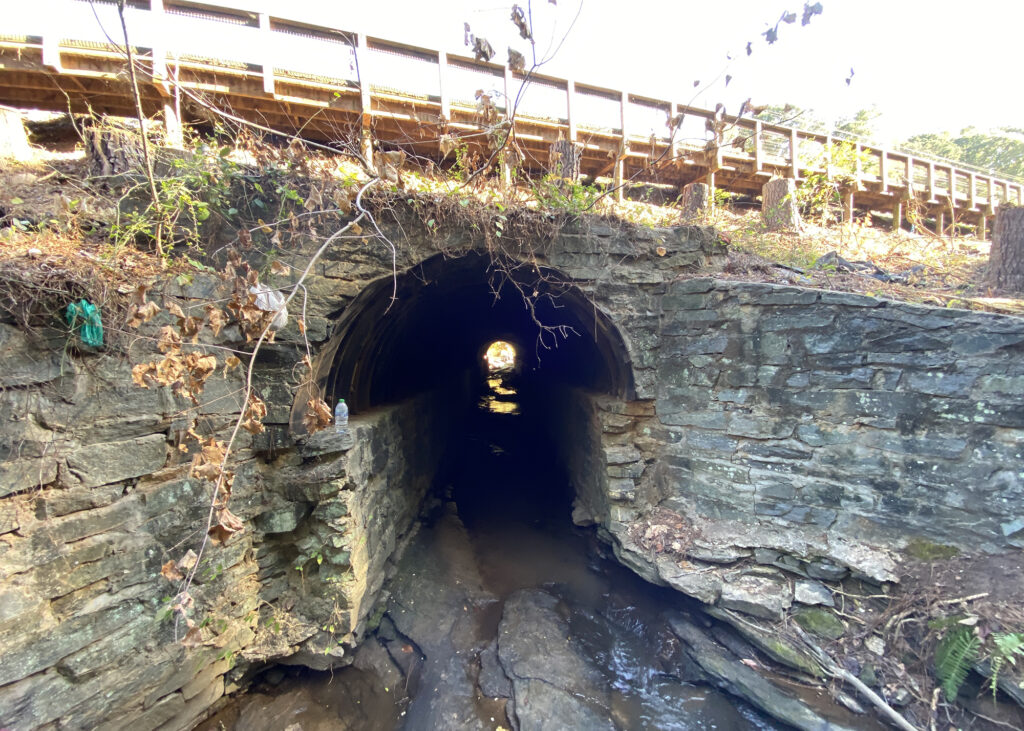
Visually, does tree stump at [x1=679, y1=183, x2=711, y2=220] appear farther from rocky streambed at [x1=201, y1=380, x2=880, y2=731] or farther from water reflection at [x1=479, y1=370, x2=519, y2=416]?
water reflection at [x1=479, y1=370, x2=519, y2=416]

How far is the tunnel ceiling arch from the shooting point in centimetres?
416

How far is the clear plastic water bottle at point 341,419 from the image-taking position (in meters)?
3.57

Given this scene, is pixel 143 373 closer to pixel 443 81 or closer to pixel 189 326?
pixel 189 326

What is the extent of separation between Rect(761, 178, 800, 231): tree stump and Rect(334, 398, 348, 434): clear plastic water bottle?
7.02 metres

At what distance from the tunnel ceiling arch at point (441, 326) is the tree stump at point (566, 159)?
114 centimetres

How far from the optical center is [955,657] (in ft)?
9.67

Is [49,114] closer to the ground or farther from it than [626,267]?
farther from it

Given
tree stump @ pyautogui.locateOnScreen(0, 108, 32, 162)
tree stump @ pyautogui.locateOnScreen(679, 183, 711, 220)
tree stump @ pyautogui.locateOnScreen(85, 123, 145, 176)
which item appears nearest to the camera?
tree stump @ pyautogui.locateOnScreen(85, 123, 145, 176)

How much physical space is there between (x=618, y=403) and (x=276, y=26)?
22.7ft

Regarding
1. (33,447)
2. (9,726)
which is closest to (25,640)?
(9,726)

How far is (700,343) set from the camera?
4.28 metres

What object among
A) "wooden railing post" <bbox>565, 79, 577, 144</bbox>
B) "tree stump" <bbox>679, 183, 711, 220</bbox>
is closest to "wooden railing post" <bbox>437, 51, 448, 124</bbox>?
"wooden railing post" <bbox>565, 79, 577, 144</bbox>

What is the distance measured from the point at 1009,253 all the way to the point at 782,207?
2.93 meters

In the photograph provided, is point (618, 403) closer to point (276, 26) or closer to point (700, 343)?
point (700, 343)
